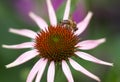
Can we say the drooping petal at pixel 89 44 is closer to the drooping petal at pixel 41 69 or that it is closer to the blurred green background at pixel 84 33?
the drooping petal at pixel 41 69

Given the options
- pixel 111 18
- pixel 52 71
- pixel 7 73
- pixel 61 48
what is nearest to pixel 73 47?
pixel 61 48

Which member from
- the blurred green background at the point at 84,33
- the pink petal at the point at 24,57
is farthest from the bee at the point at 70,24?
the blurred green background at the point at 84,33

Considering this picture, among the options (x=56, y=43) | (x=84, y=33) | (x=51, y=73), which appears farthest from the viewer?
(x=84, y=33)

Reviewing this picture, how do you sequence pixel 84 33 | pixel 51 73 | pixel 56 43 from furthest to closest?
1. pixel 84 33
2. pixel 56 43
3. pixel 51 73

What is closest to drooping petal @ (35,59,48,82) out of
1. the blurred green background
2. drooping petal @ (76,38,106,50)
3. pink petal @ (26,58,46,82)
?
pink petal @ (26,58,46,82)

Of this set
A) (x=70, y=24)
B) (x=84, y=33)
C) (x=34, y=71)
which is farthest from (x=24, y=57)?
(x=84, y=33)

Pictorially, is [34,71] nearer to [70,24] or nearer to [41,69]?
[41,69]
